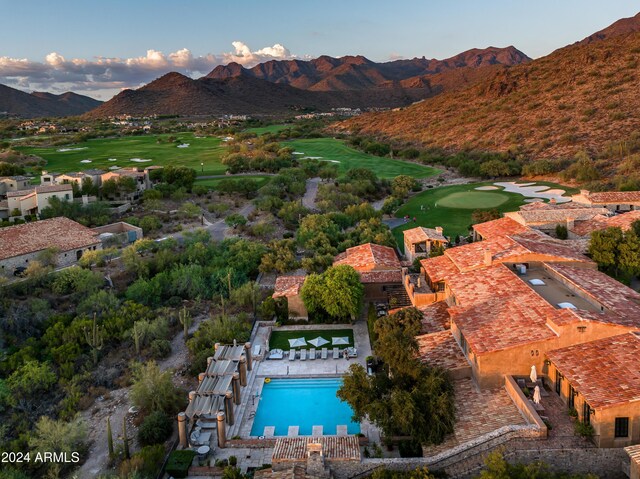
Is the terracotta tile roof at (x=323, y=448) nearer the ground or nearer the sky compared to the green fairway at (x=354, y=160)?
nearer the ground

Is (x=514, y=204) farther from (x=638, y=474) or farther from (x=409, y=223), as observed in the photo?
(x=638, y=474)

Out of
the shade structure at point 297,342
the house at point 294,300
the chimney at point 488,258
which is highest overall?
the chimney at point 488,258

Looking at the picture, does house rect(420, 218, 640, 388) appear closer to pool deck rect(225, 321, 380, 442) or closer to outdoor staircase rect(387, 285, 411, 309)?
outdoor staircase rect(387, 285, 411, 309)

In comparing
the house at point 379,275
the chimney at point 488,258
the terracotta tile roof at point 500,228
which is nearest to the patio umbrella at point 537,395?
the chimney at point 488,258

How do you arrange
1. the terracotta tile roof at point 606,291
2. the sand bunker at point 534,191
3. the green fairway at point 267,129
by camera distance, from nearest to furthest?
the terracotta tile roof at point 606,291 < the sand bunker at point 534,191 < the green fairway at point 267,129

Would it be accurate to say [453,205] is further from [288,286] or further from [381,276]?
[288,286]

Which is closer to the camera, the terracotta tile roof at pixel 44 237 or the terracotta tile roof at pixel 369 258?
the terracotta tile roof at pixel 369 258

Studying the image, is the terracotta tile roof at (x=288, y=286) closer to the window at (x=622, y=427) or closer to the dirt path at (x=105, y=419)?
the dirt path at (x=105, y=419)

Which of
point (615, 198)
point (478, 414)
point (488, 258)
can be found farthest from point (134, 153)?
point (478, 414)
